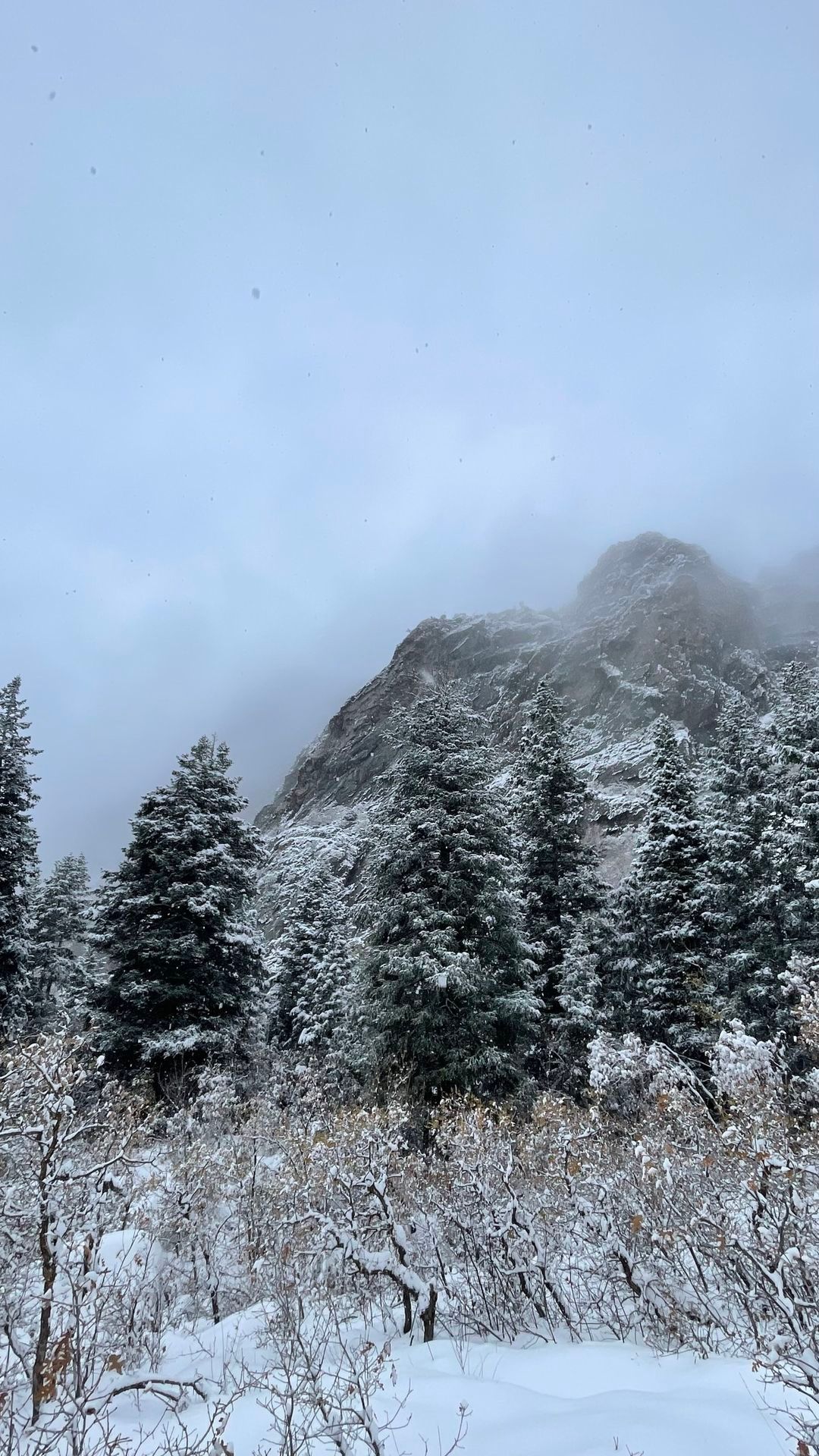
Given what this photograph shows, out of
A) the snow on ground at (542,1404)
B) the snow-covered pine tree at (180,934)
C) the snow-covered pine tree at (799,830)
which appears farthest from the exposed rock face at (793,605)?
the snow on ground at (542,1404)

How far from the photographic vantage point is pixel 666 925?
21.6 metres

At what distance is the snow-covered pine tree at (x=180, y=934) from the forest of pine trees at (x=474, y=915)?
0.06m

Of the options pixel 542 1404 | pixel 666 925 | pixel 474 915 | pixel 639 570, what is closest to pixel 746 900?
pixel 666 925

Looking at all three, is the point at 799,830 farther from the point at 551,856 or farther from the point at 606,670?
the point at 606,670

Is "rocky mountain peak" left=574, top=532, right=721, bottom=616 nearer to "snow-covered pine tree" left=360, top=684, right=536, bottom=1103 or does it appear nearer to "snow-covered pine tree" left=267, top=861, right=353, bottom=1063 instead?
"snow-covered pine tree" left=267, top=861, right=353, bottom=1063

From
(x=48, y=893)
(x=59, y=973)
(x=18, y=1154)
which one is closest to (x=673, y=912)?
(x=18, y=1154)

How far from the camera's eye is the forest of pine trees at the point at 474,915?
16.1 metres

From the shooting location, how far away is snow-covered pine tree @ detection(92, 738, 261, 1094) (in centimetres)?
1745

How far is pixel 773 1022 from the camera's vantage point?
1897 cm

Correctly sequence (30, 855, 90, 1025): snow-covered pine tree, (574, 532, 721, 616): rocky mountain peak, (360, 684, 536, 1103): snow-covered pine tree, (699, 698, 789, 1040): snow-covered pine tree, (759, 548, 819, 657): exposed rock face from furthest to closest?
(574, 532, 721, 616): rocky mountain peak → (759, 548, 819, 657): exposed rock face → (30, 855, 90, 1025): snow-covered pine tree → (699, 698, 789, 1040): snow-covered pine tree → (360, 684, 536, 1103): snow-covered pine tree

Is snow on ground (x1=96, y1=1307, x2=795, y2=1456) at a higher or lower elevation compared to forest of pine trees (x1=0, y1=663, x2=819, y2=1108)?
Answer: lower

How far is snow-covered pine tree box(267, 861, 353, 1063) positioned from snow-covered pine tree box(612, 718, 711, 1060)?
43.6 ft

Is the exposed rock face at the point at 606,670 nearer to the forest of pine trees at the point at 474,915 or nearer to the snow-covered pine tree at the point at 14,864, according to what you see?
the forest of pine trees at the point at 474,915

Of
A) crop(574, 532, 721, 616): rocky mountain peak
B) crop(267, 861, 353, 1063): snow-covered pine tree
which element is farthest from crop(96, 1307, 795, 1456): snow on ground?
crop(574, 532, 721, 616): rocky mountain peak
